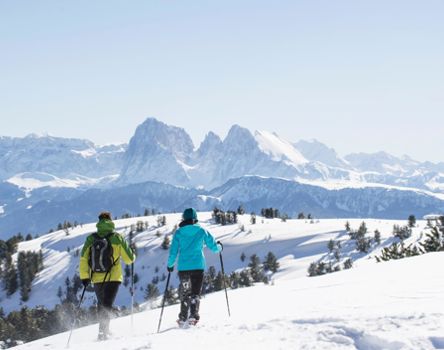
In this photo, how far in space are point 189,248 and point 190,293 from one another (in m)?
1.09

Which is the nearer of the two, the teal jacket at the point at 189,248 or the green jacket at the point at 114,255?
the green jacket at the point at 114,255

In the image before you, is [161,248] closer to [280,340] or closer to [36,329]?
[36,329]

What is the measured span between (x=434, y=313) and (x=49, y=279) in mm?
195176

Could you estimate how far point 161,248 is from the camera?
198 meters

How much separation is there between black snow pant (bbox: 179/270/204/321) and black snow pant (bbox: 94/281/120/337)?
66.4 inches

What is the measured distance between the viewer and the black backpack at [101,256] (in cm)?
1216

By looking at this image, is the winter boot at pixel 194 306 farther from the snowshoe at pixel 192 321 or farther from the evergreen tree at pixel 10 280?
the evergreen tree at pixel 10 280

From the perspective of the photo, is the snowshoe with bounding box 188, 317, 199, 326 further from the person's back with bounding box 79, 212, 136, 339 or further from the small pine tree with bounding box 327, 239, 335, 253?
the small pine tree with bounding box 327, 239, 335, 253

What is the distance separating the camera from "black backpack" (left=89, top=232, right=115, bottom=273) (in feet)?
39.9

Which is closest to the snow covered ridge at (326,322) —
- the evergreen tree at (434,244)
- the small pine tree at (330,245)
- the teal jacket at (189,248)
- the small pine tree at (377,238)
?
the teal jacket at (189,248)

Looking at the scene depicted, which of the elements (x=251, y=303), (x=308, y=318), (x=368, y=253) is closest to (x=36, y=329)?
(x=251, y=303)

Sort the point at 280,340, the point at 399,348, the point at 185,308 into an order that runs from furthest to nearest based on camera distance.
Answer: the point at 185,308 → the point at 280,340 → the point at 399,348

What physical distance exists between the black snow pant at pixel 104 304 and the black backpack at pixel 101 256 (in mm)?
408

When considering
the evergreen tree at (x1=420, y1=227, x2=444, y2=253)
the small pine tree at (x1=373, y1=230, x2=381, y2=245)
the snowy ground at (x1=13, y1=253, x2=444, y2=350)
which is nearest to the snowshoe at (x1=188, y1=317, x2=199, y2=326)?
the snowy ground at (x1=13, y1=253, x2=444, y2=350)
